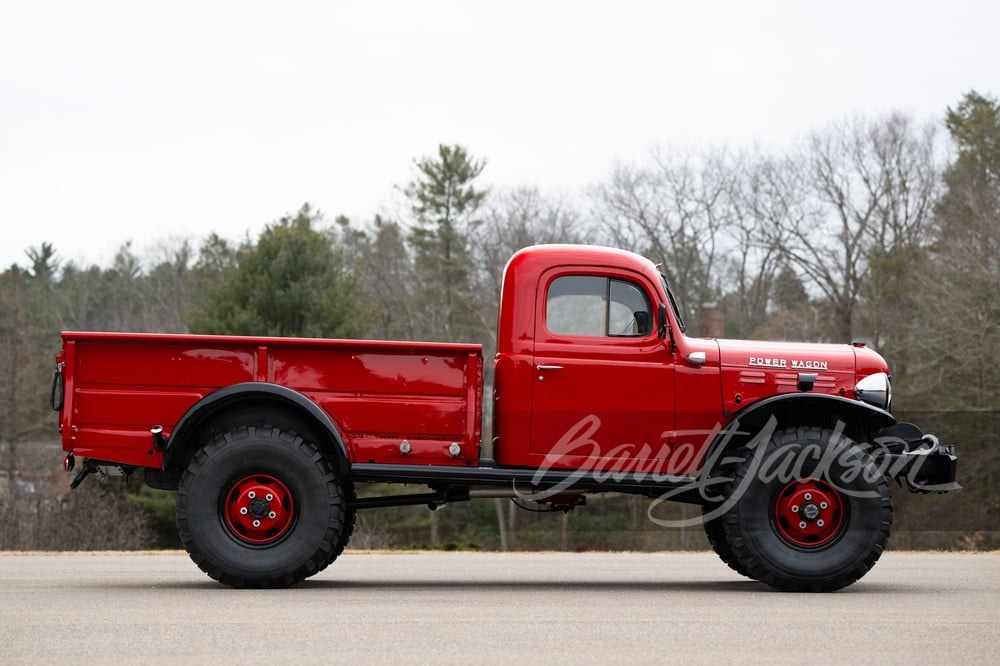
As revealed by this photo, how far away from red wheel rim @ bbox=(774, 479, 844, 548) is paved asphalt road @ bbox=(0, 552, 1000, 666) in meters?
0.44

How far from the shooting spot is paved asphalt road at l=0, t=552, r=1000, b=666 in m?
6.55

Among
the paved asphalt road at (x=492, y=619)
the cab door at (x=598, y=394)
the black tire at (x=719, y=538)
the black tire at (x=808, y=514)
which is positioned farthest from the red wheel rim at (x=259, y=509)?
the black tire at (x=719, y=538)

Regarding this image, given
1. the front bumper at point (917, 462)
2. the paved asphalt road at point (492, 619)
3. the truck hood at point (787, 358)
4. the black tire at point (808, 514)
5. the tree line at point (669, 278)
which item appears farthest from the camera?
the tree line at point (669, 278)

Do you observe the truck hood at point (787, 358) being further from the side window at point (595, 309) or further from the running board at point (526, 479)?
the running board at point (526, 479)

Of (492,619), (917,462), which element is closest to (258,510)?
(492,619)

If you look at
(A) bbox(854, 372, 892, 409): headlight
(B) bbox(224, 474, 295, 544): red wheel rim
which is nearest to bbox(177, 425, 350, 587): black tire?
(B) bbox(224, 474, 295, 544): red wheel rim

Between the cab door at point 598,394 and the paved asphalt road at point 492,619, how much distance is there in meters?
1.04

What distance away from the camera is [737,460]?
1025cm

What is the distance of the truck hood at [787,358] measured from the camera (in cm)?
Answer: 1048

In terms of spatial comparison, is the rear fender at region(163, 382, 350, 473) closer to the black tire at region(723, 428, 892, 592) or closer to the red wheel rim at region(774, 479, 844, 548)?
the black tire at region(723, 428, 892, 592)

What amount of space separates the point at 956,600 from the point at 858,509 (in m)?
1.01

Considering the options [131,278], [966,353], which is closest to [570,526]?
[966,353]

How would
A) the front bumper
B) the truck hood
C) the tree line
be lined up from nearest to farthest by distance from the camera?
the front bumper
the truck hood
the tree line

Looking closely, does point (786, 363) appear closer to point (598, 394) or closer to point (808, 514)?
point (808, 514)
